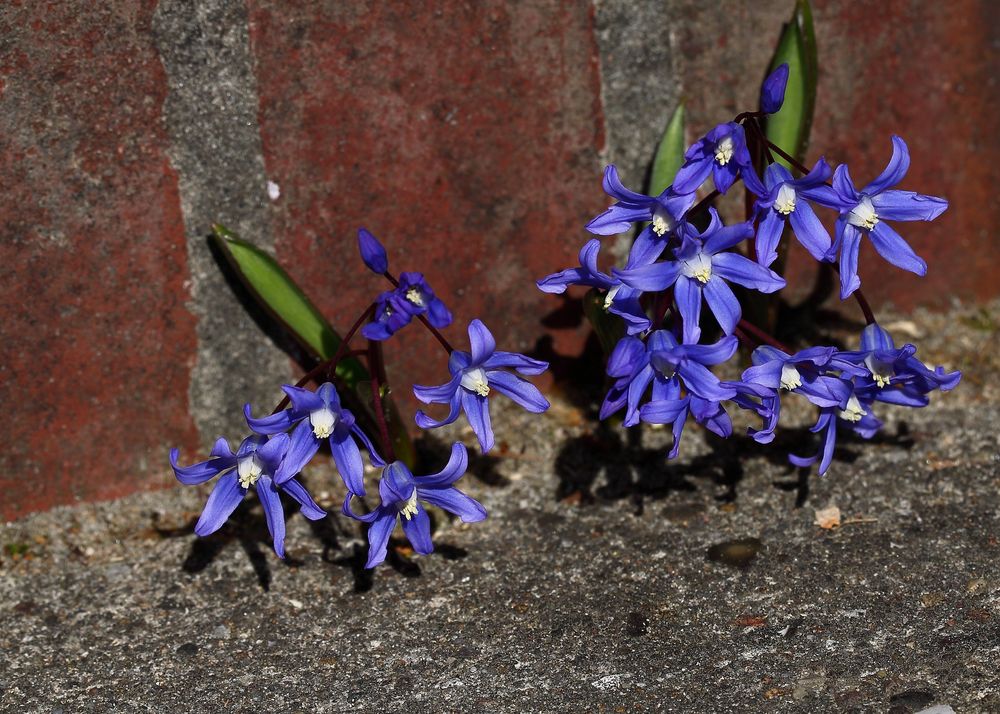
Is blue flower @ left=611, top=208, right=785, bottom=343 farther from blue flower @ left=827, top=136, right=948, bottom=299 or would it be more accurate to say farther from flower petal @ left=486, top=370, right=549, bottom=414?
flower petal @ left=486, top=370, right=549, bottom=414

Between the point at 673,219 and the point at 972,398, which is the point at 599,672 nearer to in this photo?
the point at 673,219

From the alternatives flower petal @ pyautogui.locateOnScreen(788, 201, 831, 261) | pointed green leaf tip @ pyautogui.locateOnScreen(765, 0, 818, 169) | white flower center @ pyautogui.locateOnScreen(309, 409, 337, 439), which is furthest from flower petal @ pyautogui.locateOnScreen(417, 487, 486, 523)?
pointed green leaf tip @ pyautogui.locateOnScreen(765, 0, 818, 169)

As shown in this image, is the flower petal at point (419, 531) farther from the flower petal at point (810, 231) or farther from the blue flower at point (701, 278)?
the flower petal at point (810, 231)

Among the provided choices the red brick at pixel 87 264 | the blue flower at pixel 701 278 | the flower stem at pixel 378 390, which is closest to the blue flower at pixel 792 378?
the blue flower at pixel 701 278

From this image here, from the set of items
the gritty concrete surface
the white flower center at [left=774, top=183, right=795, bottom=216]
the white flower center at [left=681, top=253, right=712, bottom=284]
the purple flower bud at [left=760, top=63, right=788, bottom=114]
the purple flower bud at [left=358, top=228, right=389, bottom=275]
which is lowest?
the gritty concrete surface

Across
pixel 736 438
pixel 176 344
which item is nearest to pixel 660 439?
pixel 736 438
